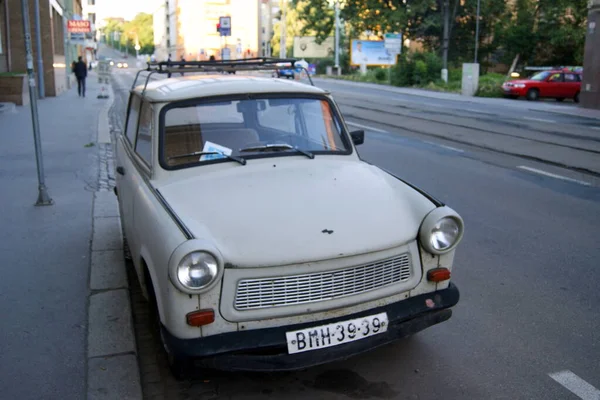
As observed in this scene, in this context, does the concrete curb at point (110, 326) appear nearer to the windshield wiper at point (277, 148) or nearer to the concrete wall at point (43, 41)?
the windshield wiper at point (277, 148)

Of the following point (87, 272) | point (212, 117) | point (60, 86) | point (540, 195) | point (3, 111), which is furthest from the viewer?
point (60, 86)

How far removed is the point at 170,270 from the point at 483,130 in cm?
1435

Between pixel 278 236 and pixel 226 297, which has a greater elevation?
pixel 278 236

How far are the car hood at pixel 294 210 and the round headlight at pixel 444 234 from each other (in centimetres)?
11

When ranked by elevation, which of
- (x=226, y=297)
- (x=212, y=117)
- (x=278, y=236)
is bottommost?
(x=226, y=297)

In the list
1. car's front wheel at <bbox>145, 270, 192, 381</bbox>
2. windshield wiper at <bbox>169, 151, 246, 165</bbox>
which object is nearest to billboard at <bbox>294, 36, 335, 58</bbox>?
windshield wiper at <bbox>169, 151, 246, 165</bbox>

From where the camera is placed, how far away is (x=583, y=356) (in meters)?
4.09

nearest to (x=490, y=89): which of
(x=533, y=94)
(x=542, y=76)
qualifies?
(x=542, y=76)

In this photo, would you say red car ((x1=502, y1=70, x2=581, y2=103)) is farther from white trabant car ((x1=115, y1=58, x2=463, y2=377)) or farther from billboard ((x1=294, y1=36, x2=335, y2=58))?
billboard ((x1=294, y1=36, x2=335, y2=58))

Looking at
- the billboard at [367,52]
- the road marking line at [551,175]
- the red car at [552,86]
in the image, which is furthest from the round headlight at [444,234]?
the billboard at [367,52]

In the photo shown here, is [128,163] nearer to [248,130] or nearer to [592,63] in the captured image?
[248,130]

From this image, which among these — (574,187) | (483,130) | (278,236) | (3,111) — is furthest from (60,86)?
(278,236)

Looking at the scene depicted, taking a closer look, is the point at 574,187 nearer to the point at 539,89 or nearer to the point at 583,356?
the point at 583,356

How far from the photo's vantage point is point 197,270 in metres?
3.26
